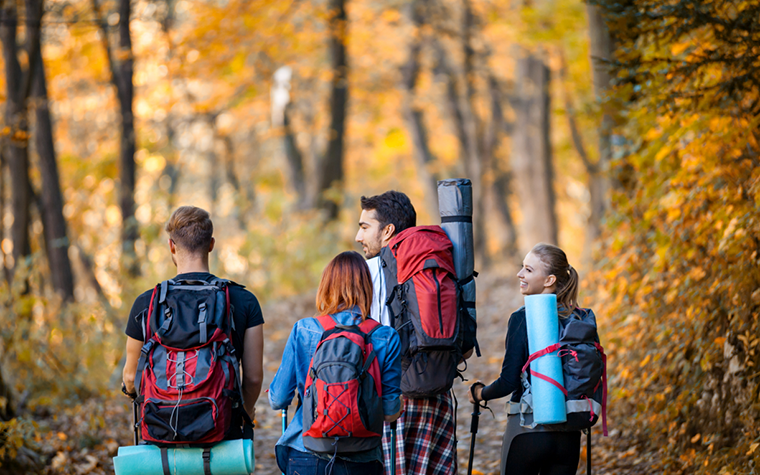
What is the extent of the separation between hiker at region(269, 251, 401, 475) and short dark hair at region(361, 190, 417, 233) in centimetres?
73

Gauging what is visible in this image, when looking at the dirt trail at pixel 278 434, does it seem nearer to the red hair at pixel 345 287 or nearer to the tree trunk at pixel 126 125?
the red hair at pixel 345 287

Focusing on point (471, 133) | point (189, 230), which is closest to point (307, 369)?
point (189, 230)

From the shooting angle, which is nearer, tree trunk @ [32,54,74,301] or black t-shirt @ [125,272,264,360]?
black t-shirt @ [125,272,264,360]

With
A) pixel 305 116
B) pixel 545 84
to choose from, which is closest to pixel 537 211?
pixel 545 84

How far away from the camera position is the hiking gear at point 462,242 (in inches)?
150

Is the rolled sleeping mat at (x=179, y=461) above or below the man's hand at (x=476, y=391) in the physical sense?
below

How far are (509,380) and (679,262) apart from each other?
3162 millimetres

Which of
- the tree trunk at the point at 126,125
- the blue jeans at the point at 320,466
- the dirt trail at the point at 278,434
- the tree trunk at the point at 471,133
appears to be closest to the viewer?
the blue jeans at the point at 320,466

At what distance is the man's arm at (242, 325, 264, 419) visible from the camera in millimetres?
3562

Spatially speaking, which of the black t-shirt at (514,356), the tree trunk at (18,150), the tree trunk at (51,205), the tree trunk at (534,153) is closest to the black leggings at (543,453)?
the black t-shirt at (514,356)

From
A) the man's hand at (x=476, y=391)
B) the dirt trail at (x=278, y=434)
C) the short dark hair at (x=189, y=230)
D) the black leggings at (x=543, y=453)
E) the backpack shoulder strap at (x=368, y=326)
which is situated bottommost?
the dirt trail at (x=278, y=434)

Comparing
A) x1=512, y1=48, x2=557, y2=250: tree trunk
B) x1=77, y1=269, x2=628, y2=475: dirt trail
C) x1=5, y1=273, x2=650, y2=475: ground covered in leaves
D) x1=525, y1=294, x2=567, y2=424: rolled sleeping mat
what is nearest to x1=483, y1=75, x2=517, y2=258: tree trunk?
x1=512, y1=48, x2=557, y2=250: tree trunk

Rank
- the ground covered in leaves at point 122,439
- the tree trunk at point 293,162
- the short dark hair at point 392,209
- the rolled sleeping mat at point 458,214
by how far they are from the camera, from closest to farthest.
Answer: the rolled sleeping mat at point 458,214, the short dark hair at point 392,209, the ground covered in leaves at point 122,439, the tree trunk at point 293,162

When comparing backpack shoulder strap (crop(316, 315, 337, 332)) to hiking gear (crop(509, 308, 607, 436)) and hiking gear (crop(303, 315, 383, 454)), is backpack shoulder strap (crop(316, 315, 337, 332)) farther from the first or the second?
hiking gear (crop(509, 308, 607, 436))
